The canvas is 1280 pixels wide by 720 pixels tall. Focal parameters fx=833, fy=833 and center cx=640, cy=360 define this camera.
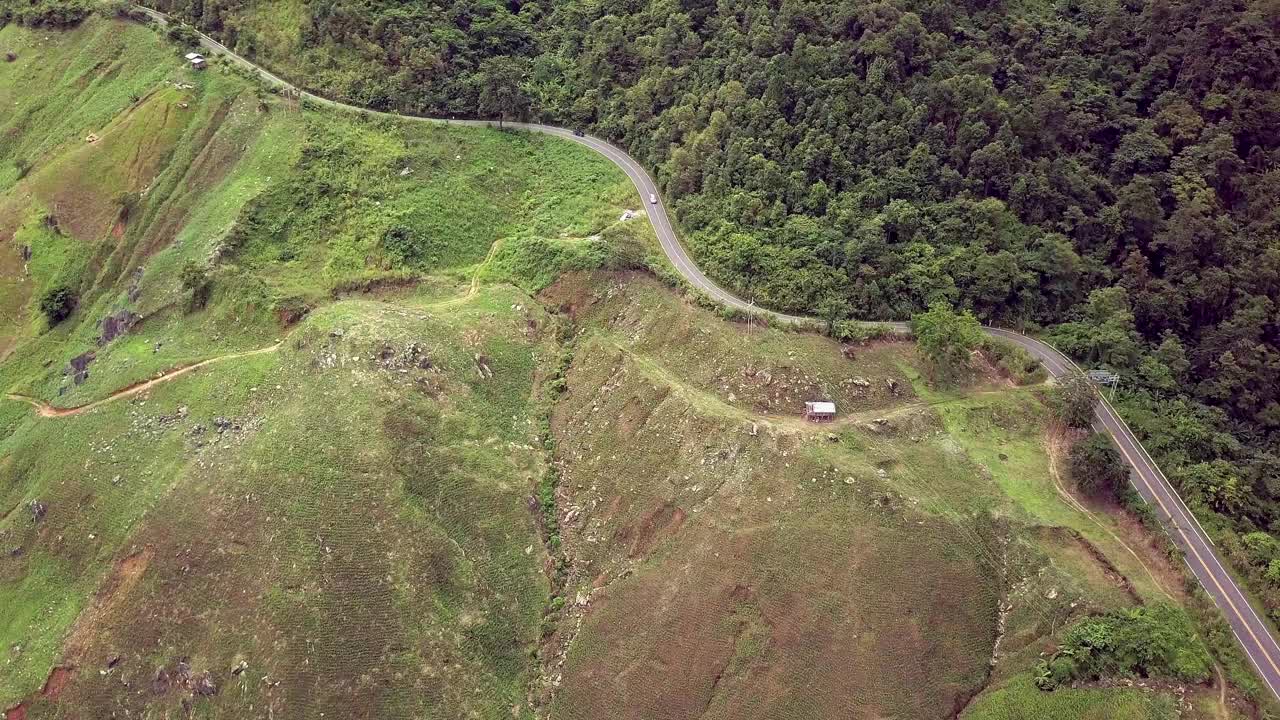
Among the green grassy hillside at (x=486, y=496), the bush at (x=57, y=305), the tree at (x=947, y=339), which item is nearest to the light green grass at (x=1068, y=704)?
the green grassy hillside at (x=486, y=496)

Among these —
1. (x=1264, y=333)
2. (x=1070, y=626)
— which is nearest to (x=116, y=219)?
(x=1070, y=626)

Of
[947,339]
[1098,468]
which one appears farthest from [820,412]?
[1098,468]

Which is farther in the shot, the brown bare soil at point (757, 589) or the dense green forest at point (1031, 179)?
the dense green forest at point (1031, 179)

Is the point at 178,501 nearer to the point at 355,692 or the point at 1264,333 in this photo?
the point at 355,692

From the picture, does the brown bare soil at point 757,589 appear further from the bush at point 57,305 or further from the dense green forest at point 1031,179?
the bush at point 57,305

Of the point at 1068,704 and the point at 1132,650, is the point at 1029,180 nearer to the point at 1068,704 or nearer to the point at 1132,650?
the point at 1132,650

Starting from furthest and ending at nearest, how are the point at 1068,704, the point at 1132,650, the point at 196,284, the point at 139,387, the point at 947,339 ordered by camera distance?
the point at 196,284, the point at 139,387, the point at 947,339, the point at 1132,650, the point at 1068,704

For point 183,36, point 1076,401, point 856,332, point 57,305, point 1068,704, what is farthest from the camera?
point 183,36
